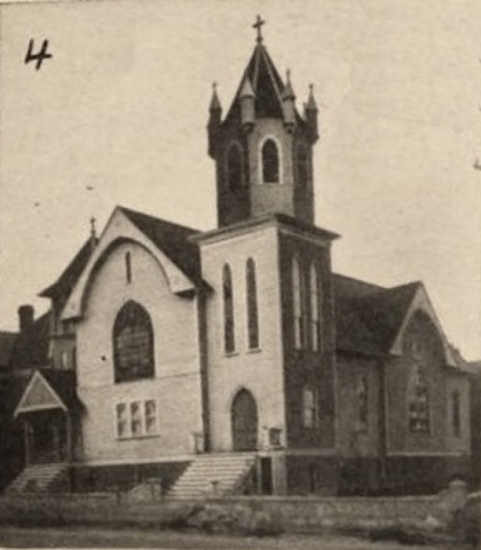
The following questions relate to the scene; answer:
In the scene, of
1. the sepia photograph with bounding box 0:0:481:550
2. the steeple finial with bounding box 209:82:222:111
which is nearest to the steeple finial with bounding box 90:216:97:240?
the sepia photograph with bounding box 0:0:481:550

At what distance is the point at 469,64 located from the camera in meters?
3.96

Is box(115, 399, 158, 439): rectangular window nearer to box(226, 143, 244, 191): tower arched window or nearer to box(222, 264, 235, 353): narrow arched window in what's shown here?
box(222, 264, 235, 353): narrow arched window

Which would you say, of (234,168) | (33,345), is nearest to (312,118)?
(234,168)

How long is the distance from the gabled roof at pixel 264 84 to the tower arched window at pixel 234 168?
0.16 metres

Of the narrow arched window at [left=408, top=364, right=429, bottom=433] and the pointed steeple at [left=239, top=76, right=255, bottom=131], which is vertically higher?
the pointed steeple at [left=239, top=76, right=255, bottom=131]

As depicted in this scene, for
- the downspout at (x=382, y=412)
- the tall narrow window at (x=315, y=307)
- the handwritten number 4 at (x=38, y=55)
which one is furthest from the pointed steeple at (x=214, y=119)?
the downspout at (x=382, y=412)

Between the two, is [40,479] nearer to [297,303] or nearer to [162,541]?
[162,541]

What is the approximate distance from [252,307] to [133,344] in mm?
546

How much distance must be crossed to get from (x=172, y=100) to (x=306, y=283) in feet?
2.97

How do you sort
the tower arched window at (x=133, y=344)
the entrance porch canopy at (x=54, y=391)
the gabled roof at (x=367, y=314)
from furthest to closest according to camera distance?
the entrance porch canopy at (x=54, y=391) < the tower arched window at (x=133, y=344) < the gabled roof at (x=367, y=314)

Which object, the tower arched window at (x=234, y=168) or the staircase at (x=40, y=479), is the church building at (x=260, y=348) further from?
the staircase at (x=40, y=479)

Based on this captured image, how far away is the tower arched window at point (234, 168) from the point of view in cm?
427

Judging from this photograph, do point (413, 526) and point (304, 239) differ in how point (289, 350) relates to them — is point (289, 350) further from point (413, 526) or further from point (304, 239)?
point (413, 526)

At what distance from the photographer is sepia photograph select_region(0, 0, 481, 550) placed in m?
4.01
